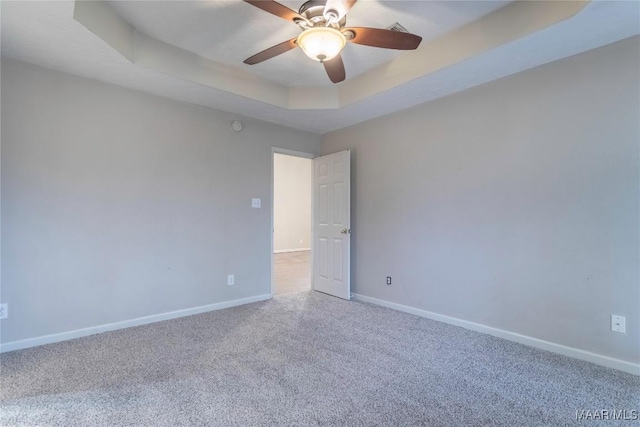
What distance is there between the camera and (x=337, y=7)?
1687 mm

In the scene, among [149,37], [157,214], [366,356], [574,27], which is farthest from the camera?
[157,214]

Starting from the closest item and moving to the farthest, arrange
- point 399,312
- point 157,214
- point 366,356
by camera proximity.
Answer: point 366,356 < point 157,214 < point 399,312

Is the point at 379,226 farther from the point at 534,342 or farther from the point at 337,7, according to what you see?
the point at 337,7

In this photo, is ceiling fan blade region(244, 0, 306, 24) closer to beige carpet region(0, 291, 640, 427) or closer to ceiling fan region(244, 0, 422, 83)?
ceiling fan region(244, 0, 422, 83)

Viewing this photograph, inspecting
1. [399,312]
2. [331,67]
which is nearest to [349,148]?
[331,67]

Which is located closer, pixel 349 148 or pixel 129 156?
pixel 129 156

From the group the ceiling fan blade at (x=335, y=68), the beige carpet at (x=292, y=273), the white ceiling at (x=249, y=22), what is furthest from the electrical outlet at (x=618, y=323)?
the beige carpet at (x=292, y=273)

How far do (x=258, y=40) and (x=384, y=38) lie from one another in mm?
1165

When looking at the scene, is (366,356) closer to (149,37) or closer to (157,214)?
(157,214)

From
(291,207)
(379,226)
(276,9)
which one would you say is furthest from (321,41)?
(291,207)

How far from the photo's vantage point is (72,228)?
2695 mm

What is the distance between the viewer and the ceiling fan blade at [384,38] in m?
1.88

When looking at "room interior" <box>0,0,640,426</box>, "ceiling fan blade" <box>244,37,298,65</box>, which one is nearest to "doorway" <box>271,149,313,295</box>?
"room interior" <box>0,0,640,426</box>

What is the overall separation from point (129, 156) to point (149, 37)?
1.12 metres
